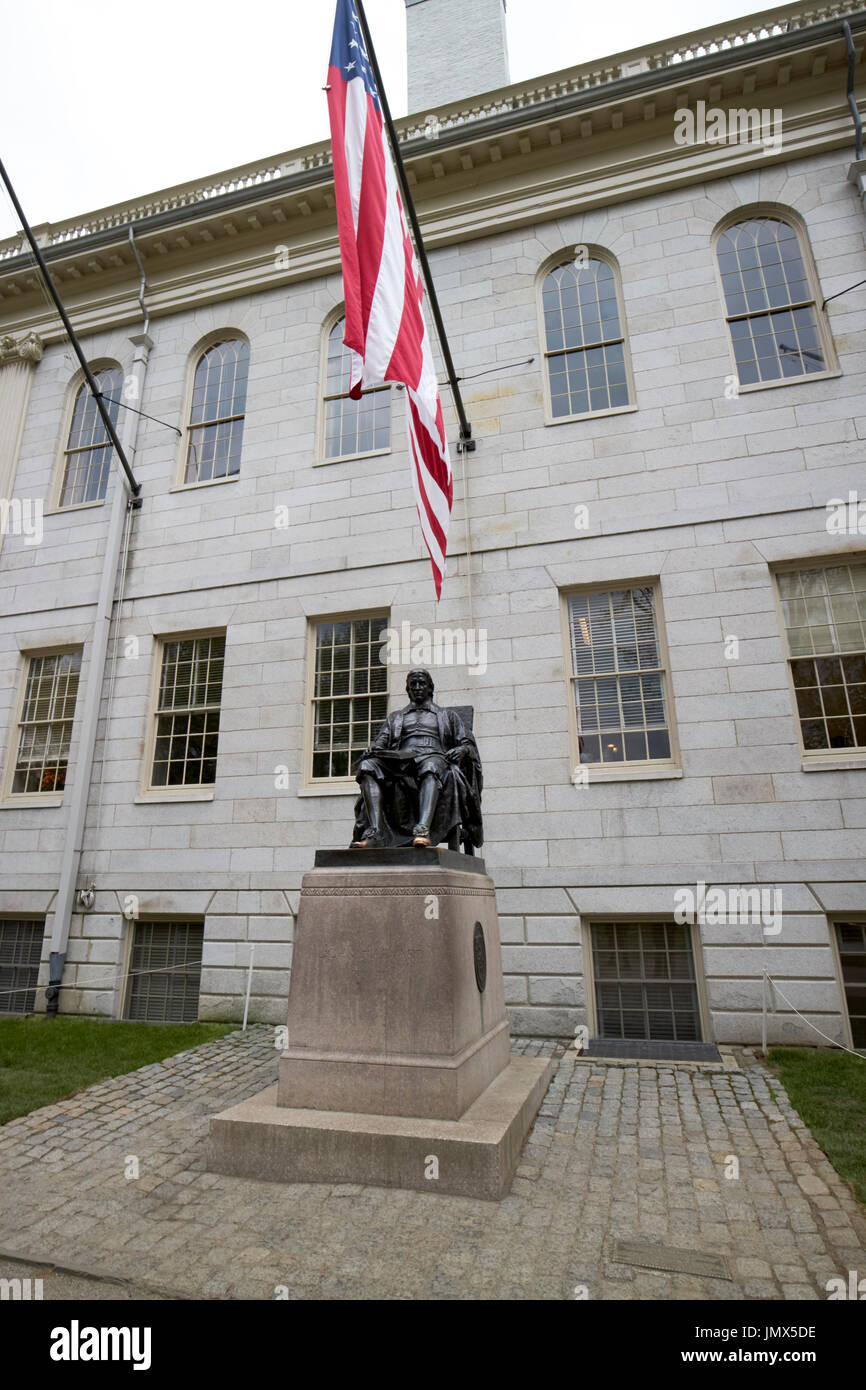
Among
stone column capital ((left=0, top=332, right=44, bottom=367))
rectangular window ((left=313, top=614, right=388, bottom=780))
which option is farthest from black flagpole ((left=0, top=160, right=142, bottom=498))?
rectangular window ((left=313, top=614, right=388, bottom=780))

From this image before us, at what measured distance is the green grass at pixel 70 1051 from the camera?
645 centimetres

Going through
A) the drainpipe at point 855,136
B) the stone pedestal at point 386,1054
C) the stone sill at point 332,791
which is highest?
the drainpipe at point 855,136

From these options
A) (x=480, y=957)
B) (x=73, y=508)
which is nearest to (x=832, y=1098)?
(x=480, y=957)

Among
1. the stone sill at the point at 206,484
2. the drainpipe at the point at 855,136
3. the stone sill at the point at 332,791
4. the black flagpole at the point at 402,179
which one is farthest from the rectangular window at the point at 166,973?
the drainpipe at the point at 855,136

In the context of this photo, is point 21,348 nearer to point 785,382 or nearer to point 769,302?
point 769,302

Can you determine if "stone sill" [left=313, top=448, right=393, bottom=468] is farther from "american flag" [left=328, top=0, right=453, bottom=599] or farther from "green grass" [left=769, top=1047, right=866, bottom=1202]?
"green grass" [left=769, top=1047, right=866, bottom=1202]

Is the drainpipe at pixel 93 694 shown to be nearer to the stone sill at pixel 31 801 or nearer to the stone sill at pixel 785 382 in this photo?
the stone sill at pixel 31 801

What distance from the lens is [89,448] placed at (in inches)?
553

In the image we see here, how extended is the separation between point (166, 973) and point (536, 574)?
8016 mm

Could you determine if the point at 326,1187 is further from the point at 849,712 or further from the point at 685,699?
the point at 849,712

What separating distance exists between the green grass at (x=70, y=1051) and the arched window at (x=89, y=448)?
355 inches

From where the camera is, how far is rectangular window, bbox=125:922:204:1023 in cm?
1068

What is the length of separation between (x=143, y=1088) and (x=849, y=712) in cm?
886
